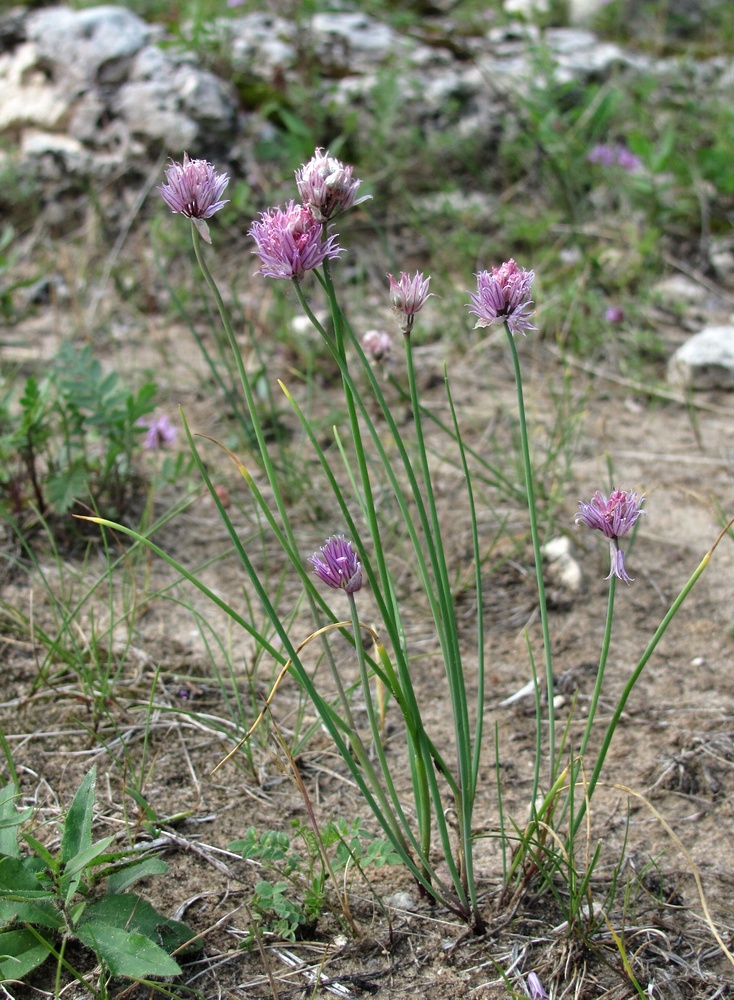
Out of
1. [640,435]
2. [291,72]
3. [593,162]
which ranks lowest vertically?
[640,435]

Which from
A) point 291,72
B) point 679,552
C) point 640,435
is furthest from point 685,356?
point 291,72

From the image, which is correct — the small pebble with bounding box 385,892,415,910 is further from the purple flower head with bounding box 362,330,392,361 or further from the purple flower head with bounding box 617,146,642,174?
the purple flower head with bounding box 617,146,642,174

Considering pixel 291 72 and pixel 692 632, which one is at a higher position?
pixel 291 72

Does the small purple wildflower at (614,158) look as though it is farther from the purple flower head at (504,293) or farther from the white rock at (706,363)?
the purple flower head at (504,293)

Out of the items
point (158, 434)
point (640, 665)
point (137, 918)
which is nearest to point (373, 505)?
point (640, 665)

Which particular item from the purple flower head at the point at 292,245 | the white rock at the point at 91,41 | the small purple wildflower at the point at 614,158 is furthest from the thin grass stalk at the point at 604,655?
the white rock at the point at 91,41

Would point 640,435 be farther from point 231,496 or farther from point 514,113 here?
point 514,113
